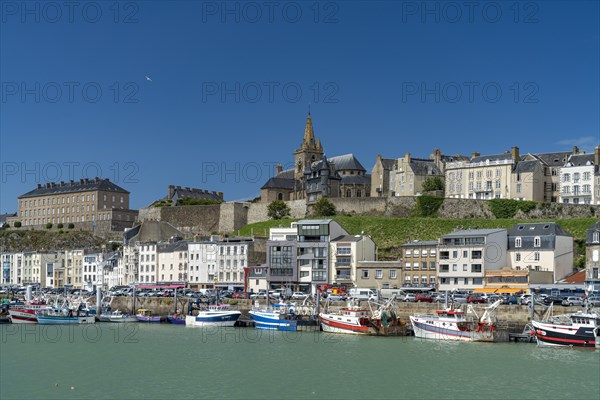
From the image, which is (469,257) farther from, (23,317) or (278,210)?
(278,210)

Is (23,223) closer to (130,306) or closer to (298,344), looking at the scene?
(130,306)

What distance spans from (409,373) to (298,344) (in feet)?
34.0

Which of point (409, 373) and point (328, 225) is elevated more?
point (328, 225)

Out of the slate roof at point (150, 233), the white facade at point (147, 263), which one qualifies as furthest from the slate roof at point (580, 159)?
the slate roof at point (150, 233)

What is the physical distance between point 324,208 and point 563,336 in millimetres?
44242

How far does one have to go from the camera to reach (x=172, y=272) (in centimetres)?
7581

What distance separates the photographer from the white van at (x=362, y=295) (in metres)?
51.6

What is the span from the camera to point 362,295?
5506 cm

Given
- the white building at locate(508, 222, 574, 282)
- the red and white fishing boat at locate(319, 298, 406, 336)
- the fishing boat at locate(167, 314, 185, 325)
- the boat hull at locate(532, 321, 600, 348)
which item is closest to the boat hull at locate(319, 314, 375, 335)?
the red and white fishing boat at locate(319, 298, 406, 336)

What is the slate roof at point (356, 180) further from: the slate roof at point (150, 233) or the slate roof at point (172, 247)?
Result: the slate roof at point (172, 247)

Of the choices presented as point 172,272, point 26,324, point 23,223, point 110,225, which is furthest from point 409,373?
point 23,223

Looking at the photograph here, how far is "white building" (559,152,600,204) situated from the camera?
72625mm

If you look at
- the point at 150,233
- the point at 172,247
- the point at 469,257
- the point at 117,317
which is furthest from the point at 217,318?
the point at 150,233

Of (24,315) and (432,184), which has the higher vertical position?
(432,184)
